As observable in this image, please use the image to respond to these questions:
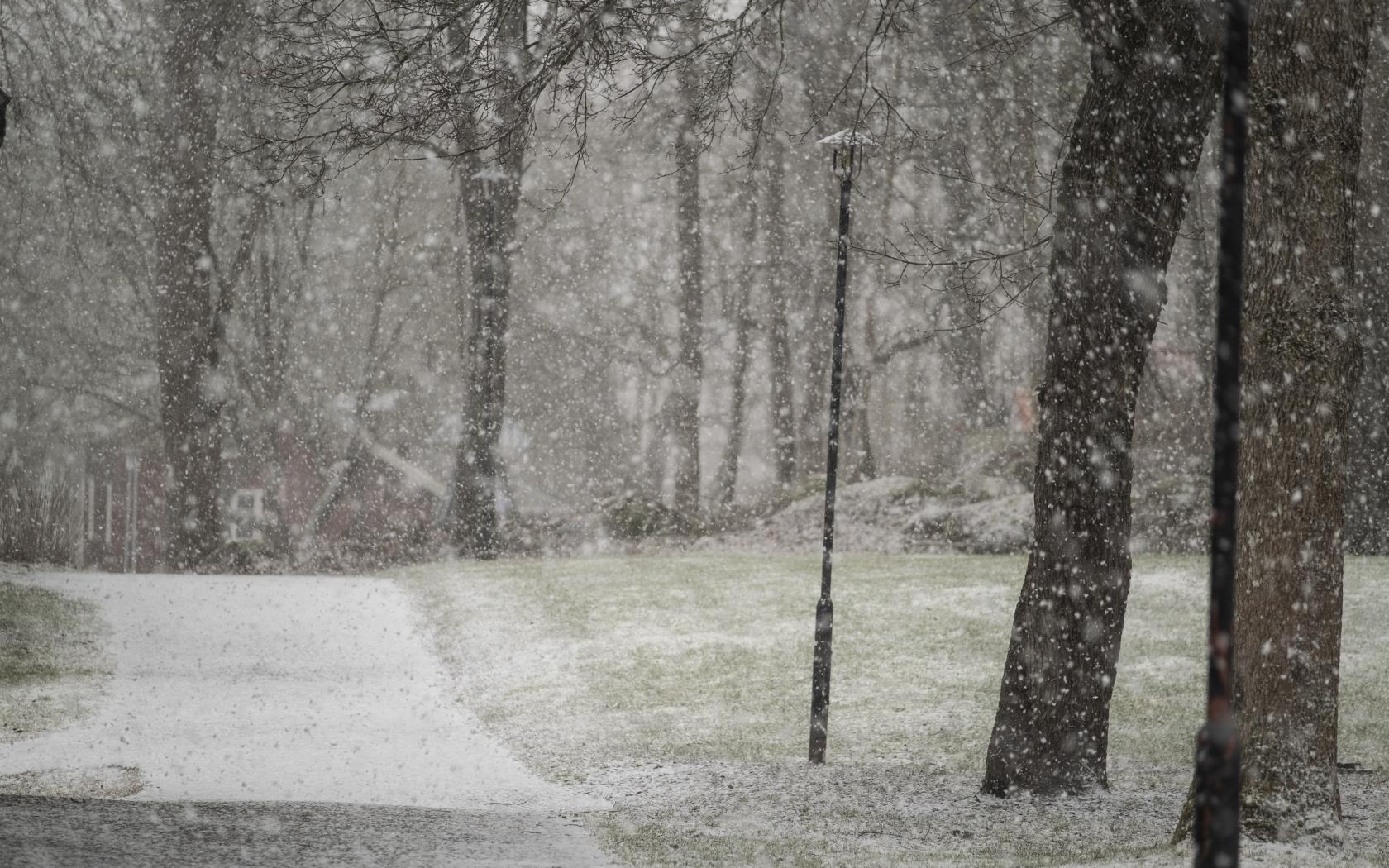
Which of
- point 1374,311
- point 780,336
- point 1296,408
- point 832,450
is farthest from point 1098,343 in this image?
point 780,336

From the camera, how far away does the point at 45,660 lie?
1241cm

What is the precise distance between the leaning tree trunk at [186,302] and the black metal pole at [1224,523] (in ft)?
68.9

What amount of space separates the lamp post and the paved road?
1.82 m

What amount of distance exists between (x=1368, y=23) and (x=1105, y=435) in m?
2.32

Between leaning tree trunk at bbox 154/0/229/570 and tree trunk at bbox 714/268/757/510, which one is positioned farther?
tree trunk at bbox 714/268/757/510

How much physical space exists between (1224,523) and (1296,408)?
3.09m

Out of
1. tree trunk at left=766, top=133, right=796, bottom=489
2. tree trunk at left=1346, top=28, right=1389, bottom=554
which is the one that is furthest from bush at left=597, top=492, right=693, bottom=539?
tree trunk at left=1346, top=28, right=1389, bottom=554

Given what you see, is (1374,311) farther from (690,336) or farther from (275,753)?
(275,753)

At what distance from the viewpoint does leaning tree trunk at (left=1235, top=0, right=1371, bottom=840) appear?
544 cm

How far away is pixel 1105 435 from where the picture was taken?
705 centimetres

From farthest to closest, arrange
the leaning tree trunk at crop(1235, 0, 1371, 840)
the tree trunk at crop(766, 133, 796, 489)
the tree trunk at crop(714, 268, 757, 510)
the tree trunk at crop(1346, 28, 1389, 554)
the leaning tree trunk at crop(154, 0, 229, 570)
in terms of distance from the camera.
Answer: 1. the tree trunk at crop(714, 268, 757, 510)
2. the tree trunk at crop(766, 133, 796, 489)
3. the leaning tree trunk at crop(154, 0, 229, 570)
4. the tree trunk at crop(1346, 28, 1389, 554)
5. the leaning tree trunk at crop(1235, 0, 1371, 840)

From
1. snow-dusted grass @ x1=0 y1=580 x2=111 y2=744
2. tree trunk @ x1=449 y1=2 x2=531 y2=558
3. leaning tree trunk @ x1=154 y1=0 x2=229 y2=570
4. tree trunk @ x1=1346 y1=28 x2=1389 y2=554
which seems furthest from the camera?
leaning tree trunk @ x1=154 y1=0 x2=229 y2=570

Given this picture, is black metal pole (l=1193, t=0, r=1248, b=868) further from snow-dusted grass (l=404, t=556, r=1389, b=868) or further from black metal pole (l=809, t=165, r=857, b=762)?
black metal pole (l=809, t=165, r=857, b=762)

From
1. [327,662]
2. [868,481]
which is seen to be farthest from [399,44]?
[868,481]
